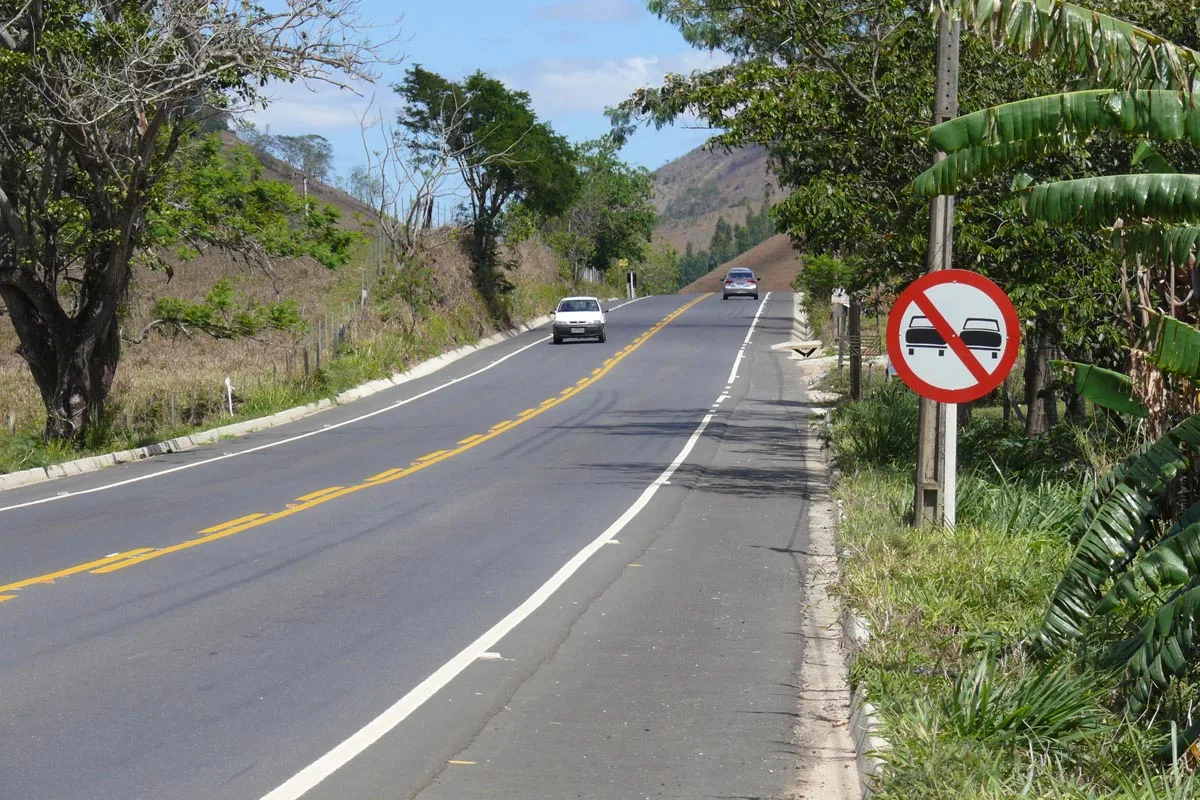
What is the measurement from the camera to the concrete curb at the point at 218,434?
2005 cm

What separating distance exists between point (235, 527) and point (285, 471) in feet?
18.4

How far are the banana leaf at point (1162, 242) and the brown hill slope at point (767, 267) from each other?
13292cm

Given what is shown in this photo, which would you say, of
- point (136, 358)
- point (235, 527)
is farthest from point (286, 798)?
point (136, 358)

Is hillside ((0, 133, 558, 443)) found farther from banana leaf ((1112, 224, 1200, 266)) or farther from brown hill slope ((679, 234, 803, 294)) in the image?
brown hill slope ((679, 234, 803, 294))

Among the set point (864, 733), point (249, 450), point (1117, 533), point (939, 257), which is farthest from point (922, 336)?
point (249, 450)

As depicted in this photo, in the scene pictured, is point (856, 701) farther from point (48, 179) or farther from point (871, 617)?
point (48, 179)

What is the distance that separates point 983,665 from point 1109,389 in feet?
10.1

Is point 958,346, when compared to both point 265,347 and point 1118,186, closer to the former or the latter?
point 1118,186

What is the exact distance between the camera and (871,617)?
8.51 meters

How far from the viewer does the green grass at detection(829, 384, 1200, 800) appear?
18.0 ft

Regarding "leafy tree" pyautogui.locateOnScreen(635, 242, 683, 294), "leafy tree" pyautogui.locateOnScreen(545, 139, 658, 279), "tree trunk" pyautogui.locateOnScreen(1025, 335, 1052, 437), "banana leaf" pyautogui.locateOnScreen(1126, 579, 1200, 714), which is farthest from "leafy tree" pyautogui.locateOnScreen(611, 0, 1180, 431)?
"leafy tree" pyautogui.locateOnScreen(635, 242, 683, 294)

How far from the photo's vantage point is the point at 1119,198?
6473mm

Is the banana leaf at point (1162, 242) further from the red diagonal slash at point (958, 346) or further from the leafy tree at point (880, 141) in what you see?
the leafy tree at point (880, 141)

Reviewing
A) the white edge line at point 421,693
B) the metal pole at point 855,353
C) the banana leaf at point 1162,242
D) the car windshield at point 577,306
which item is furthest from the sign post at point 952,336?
the car windshield at point 577,306
